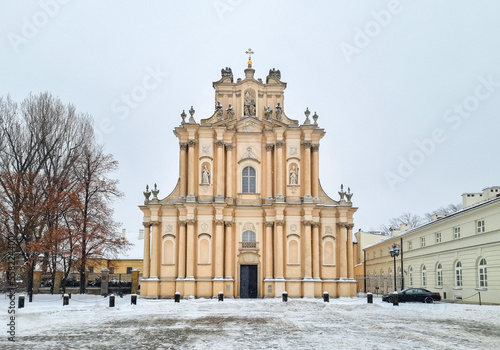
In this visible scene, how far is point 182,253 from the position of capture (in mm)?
39812

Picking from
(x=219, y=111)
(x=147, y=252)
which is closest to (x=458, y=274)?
(x=219, y=111)

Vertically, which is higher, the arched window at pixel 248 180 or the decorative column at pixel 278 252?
the arched window at pixel 248 180

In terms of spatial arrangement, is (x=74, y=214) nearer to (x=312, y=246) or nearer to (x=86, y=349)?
(x=312, y=246)

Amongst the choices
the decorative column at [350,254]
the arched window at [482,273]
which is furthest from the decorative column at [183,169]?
the arched window at [482,273]

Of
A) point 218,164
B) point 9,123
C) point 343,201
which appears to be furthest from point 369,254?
point 9,123

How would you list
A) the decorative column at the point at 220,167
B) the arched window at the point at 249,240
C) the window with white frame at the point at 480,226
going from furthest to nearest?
the decorative column at the point at 220,167 < the arched window at the point at 249,240 < the window with white frame at the point at 480,226

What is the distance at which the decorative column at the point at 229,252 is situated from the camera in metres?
39.8

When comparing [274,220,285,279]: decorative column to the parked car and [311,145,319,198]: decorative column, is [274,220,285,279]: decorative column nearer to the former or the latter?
[311,145,319,198]: decorative column

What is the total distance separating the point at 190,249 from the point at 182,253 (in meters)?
0.78

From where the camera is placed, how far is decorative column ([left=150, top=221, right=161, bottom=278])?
39.8 metres

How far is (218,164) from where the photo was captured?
135 feet

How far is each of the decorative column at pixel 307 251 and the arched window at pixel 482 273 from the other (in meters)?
12.2

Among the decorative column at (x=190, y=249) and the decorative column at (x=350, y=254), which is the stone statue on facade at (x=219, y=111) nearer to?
the decorative column at (x=190, y=249)

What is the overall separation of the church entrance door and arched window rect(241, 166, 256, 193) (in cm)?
606
